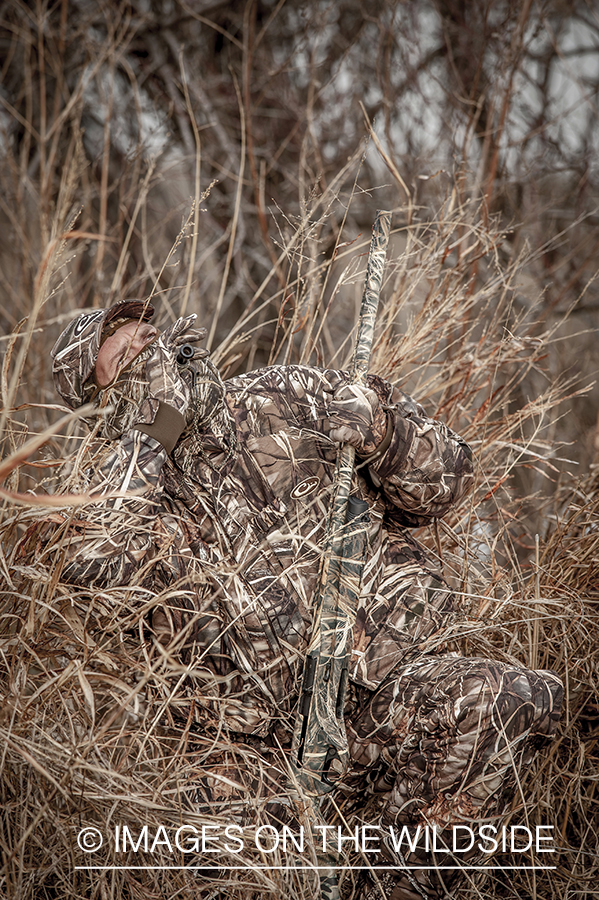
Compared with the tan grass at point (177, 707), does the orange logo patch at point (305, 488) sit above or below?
above

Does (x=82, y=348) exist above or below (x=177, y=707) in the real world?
above

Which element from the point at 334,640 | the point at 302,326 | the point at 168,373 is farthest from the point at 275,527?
the point at 302,326

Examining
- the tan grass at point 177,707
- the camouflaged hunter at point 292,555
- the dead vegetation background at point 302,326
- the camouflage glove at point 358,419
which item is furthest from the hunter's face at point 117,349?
the camouflage glove at point 358,419

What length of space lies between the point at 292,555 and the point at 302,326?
95 centimetres

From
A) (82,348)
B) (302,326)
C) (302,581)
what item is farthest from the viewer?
(302,326)

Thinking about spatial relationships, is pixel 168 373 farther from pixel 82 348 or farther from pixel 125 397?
pixel 82 348

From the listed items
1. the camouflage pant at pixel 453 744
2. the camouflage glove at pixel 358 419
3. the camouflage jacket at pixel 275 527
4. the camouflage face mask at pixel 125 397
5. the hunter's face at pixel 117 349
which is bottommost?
the camouflage pant at pixel 453 744

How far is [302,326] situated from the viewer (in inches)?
98.7

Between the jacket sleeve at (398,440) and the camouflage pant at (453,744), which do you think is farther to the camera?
the jacket sleeve at (398,440)

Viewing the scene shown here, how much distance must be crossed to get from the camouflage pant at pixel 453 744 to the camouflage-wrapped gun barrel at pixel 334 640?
16cm

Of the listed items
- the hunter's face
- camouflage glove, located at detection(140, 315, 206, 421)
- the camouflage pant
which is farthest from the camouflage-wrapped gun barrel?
the hunter's face

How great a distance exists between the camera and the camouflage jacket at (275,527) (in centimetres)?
178

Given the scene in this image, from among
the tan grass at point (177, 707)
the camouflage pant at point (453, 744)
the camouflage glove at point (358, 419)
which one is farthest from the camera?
the camouflage glove at point (358, 419)

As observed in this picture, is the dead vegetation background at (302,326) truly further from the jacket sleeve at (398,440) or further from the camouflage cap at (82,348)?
the jacket sleeve at (398,440)
